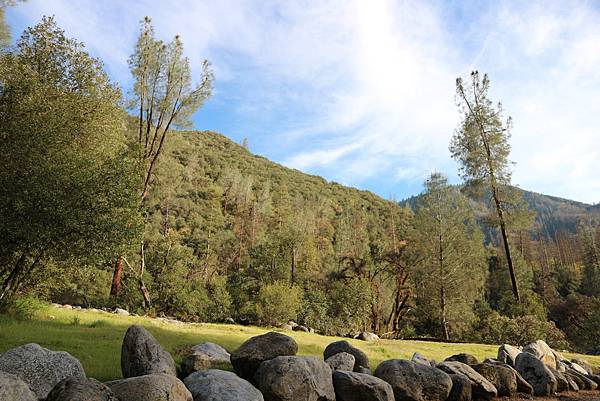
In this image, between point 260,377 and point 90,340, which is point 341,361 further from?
point 90,340

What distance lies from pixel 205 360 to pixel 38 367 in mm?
3216

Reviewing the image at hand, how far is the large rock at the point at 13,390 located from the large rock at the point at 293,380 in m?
3.59

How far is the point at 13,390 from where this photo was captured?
4535 mm

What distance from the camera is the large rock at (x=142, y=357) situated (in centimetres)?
669

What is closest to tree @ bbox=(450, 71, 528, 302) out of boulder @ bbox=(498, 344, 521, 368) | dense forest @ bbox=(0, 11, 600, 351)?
dense forest @ bbox=(0, 11, 600, 351)

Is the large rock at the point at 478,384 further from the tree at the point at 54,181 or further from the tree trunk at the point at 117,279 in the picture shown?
the tree trunk at the point at 117,279

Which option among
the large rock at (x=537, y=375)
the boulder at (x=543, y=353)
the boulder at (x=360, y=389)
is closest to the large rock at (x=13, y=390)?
the boulder at (x=360, y=389)

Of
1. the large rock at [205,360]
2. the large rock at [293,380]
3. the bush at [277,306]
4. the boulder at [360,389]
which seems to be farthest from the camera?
the bush at [277,306]

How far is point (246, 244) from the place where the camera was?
161 feet

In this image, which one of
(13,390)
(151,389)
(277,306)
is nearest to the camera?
(13,390)

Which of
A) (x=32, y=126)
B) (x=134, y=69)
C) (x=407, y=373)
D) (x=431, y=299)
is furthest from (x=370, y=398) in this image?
(x=431, y=299)

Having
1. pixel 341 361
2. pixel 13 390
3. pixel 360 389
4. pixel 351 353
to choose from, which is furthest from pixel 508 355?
pixel 13 390

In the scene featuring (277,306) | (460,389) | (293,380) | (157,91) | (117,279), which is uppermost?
(157,91)

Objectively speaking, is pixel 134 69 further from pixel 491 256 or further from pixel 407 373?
pixel 491 256
